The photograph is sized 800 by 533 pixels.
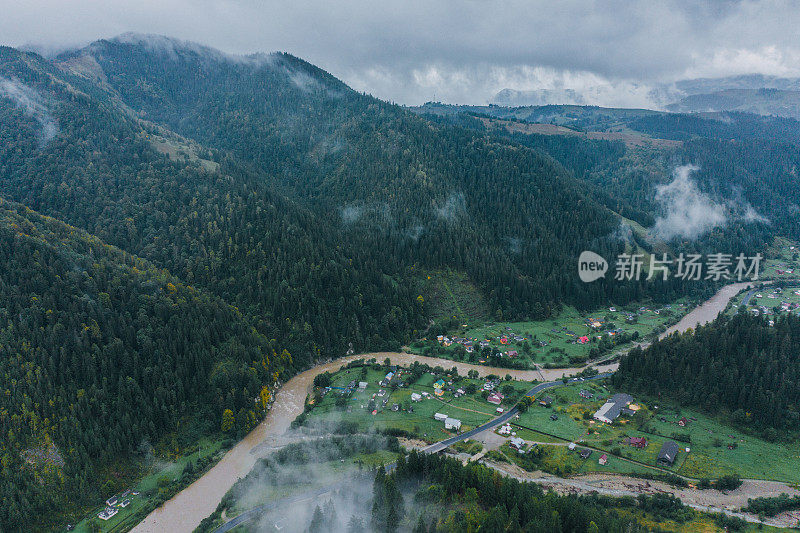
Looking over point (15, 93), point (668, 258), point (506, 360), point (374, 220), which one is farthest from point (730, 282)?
point (15, 93)

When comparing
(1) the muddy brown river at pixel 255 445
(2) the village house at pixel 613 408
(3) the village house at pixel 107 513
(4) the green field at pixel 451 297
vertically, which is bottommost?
(3) the village house at pixel 107 513

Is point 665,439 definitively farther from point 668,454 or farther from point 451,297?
point 451,297

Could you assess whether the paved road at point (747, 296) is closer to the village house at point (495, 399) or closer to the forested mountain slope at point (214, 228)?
the village house at point (495, 399)

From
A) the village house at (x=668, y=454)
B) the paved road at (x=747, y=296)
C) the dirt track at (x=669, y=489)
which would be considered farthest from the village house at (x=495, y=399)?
the paved road at (x=747, y=296)

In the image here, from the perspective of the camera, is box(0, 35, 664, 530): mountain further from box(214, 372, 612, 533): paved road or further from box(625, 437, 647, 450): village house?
box(625, 437, 647, 450): village house

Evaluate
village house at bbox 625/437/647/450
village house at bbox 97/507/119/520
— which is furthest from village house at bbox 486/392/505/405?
village house at bbox 97/507/119/520

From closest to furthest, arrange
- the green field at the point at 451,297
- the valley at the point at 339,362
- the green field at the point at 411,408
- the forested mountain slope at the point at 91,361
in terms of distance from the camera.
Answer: the valley at the point at 339,362, the forested mountain slope at the point at 91,361, the green field at the point at 411,408, the green field at the point at 451,297
